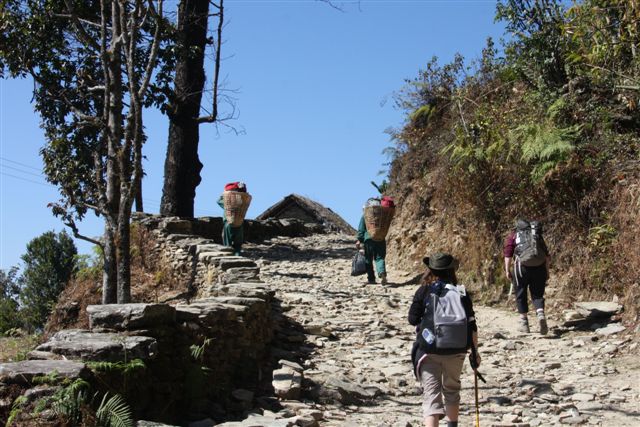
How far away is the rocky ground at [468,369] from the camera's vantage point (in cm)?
660

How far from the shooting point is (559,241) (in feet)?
36.4

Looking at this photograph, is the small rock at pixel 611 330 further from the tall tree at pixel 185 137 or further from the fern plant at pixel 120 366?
the tall tree at pixel 185 137

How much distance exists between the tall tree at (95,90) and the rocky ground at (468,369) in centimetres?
294

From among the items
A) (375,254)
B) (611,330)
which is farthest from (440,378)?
(375,254)

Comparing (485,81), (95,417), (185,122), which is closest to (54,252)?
(185,122)

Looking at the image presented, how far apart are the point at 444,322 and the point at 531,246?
4643mm

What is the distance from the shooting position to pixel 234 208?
46.6ft

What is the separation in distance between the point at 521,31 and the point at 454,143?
276 cm

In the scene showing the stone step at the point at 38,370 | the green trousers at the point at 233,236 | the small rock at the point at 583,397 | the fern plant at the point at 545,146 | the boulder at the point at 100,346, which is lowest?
the small rock at the point at 583,397

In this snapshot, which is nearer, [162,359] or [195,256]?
[162,359]

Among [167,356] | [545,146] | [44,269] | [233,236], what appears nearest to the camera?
[167,356]

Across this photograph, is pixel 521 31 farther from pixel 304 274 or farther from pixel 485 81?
pixel 304 274

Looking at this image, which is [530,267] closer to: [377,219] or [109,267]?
[377,219]

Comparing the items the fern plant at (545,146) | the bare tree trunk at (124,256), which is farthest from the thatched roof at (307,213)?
the bare tree trunk at (124,256)
